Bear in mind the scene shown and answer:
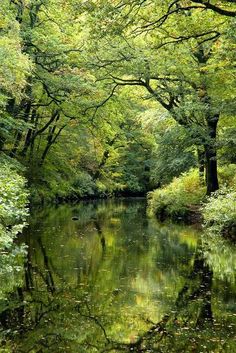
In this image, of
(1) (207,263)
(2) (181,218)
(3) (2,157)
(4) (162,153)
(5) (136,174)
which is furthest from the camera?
(5) (136,174)

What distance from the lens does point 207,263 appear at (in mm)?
11188

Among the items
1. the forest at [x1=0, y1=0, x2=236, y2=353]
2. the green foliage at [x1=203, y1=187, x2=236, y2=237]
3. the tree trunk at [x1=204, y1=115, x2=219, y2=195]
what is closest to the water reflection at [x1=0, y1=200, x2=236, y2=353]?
the forest at [x1=0, y1=0, x2=236, y2=353]

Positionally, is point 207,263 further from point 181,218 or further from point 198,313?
point 181,218

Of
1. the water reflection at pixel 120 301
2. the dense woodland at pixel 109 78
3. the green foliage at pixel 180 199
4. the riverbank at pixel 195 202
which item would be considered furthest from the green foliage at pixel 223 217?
the green foliage at pixel 180 199

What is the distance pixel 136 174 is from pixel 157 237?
31.1 metres

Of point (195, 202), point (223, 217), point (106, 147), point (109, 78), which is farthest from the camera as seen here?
point (106, 147)

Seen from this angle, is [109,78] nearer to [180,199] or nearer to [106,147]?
[180,199]

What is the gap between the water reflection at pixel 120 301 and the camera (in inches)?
244

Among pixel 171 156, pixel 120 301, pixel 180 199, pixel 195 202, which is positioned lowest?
pixel 120 301

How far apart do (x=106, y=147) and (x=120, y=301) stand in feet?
65.0

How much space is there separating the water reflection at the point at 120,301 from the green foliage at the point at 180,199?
6921 mm

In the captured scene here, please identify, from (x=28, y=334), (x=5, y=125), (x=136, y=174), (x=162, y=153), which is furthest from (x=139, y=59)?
(x=136, y=174)

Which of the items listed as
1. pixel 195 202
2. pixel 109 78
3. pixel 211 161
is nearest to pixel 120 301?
pixel 211 161

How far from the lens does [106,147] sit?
27.4 meters
